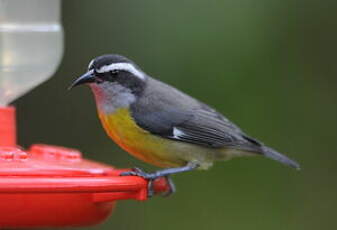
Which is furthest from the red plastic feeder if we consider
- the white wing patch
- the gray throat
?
the white wing patch

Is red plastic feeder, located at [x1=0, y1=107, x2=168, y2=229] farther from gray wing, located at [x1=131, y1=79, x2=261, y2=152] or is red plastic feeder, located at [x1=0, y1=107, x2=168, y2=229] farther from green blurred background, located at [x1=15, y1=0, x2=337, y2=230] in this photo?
green blurred background, located at [x1=15, y1=0, x2=337, y2=230]

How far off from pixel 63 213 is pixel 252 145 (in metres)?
1.60

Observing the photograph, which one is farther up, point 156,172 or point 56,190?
point 56,190

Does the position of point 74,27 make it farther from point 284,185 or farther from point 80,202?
point 80,202

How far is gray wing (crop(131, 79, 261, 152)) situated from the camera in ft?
16.4

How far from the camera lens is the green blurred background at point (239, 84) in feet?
24.1

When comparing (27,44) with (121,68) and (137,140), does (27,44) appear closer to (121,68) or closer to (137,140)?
(121,68)

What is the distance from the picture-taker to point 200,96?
761 centimetres

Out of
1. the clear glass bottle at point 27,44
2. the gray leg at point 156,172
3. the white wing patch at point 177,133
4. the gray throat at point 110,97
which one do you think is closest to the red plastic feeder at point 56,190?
the gray leg at point 156,172

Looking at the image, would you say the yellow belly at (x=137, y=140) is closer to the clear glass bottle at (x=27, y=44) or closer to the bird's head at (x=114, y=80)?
the bird's head at (x=114, y=80)

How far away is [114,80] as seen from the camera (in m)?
4.98

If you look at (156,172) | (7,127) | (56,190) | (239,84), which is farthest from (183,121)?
(239,84)

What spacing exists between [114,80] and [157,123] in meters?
0.37

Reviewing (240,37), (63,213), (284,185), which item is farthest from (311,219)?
(63,213)
